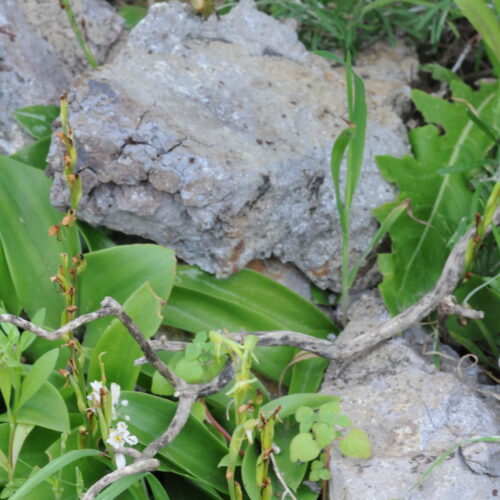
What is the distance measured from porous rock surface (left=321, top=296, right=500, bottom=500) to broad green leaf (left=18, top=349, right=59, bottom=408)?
0.62 meters

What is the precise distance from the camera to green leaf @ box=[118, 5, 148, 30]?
2.44m

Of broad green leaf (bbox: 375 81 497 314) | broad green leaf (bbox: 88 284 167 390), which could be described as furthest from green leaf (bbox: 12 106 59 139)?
broad green leaf (bbox: 375 81 497 314)

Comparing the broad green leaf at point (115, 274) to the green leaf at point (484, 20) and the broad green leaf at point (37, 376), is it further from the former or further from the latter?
the green leaf at point (484, 20)

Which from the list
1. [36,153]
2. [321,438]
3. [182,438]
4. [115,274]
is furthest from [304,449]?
[36,153]

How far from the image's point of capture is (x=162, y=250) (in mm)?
1726

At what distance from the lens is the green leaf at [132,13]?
8.00ft

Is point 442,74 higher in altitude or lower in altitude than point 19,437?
higher

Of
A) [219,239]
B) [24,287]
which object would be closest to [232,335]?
[219,239]

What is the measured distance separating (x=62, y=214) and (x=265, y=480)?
0.85m

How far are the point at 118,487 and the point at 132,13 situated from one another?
1.68 meters

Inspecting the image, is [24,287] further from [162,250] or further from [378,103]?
[378,103]

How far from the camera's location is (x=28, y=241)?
5.91ft

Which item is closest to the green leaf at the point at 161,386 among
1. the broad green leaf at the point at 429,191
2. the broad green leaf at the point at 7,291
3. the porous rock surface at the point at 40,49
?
the broad green leaf at the point at 7,291

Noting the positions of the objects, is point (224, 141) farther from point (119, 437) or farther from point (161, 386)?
point (119, 437)
